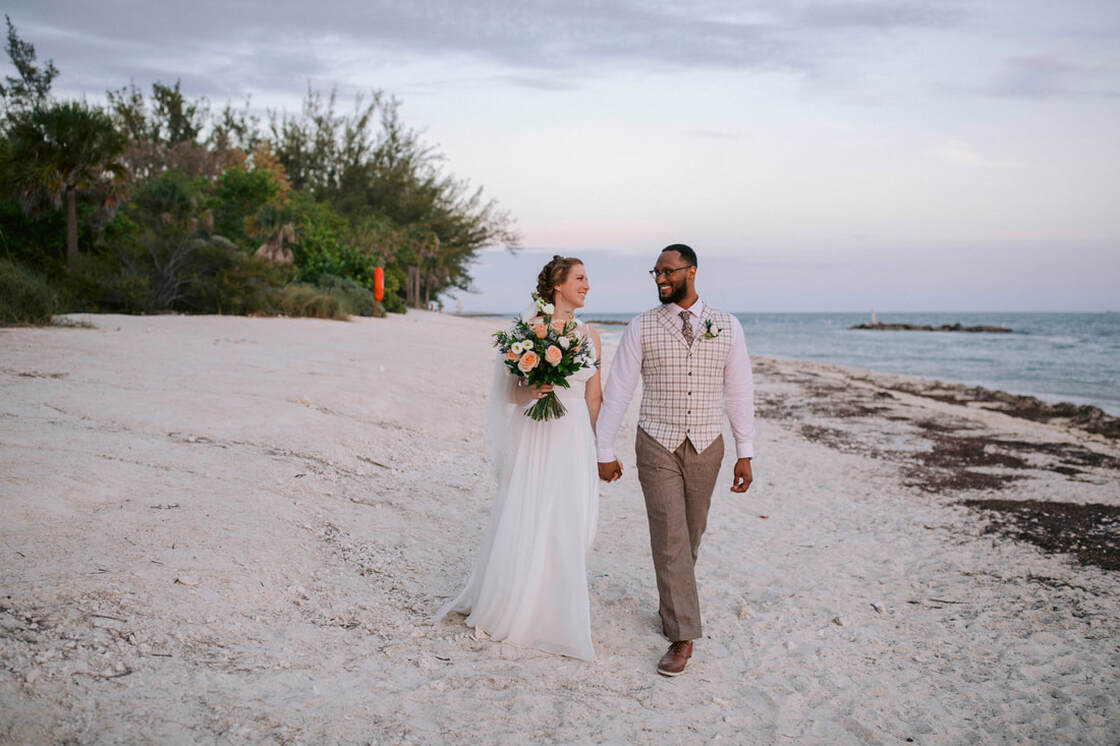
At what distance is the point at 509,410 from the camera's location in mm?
4621

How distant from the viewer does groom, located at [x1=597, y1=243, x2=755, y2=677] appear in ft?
13.9

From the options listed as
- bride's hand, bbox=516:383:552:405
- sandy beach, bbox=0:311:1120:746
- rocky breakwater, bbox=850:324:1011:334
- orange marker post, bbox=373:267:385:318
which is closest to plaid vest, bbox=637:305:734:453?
bride's hand, bbox=516:383:552:405

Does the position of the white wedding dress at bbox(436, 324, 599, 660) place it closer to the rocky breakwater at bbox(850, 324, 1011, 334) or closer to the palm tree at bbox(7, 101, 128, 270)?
the palm tree at bbox(7, 101, 128, 270)

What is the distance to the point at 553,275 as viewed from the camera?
15.0ft

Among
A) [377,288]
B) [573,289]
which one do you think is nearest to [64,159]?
[377,288]

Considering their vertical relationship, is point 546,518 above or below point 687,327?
below

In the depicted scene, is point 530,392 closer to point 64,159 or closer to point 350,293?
point 64,159

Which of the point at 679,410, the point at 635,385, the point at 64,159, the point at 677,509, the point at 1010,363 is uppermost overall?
the point at 64,159

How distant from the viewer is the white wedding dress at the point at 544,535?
425cm

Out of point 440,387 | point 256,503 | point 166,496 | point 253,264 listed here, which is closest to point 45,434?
point 166,496

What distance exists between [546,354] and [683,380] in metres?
0.78

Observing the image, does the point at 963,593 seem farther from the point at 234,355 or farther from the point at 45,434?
the point at 234,355

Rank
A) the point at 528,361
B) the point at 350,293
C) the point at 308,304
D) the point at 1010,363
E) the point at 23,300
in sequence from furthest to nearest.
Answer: the point at 1010,363, the point at 350,293, the point at 308,304, the point at 23,300, the point at 528,361

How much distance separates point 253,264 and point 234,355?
9.68 metres
